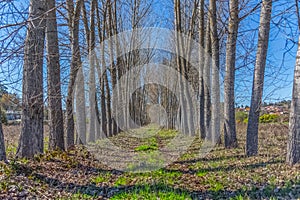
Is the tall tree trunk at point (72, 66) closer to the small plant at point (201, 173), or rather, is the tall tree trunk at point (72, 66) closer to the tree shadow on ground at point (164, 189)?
the tree shadow on ground at point (164, 189)

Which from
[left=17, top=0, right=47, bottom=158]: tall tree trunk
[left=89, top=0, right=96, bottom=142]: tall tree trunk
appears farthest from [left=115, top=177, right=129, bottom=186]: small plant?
[left=89, top=0, right=96, bottom=142]: tall tree trunk

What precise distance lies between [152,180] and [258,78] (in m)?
3.78

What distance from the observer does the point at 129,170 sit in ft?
20.7

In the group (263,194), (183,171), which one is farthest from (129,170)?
(263,194)

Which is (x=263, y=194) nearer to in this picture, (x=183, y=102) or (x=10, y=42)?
(x=10, y=42)

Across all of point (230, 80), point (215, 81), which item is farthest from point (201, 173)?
point (215, 81)

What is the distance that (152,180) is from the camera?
16.9ft

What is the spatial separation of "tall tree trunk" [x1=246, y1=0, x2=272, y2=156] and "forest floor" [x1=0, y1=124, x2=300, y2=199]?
45cm

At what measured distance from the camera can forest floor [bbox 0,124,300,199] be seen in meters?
3.90

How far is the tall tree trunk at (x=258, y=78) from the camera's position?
20.7ft

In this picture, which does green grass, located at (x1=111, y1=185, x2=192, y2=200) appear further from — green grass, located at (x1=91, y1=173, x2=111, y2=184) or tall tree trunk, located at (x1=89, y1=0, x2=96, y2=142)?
tall tree trunk, located at (x1=89, y1=0, x2=96, y2=142)

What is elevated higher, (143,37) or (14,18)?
(143,37)

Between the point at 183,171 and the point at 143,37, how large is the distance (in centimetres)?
1796

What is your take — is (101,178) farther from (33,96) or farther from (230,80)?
(230,80)
